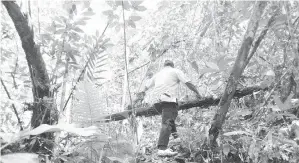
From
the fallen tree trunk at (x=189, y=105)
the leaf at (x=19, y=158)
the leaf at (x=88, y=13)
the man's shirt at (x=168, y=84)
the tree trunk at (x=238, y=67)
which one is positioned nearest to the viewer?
the leaf at (x=19, y=158)

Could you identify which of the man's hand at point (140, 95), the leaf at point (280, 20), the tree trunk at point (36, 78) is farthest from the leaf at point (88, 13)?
the man's hand at point (140, 95)

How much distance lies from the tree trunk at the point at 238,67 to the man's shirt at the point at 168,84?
158 centimetres

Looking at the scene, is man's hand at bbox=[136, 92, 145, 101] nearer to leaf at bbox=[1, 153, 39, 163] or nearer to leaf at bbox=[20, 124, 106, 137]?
leaf at bbox=[20, 124, 106, 137]

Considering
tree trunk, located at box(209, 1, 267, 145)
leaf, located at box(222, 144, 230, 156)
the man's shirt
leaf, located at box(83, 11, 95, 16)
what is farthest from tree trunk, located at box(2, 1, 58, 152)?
the man's shirt

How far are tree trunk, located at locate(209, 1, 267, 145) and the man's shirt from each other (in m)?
1.58

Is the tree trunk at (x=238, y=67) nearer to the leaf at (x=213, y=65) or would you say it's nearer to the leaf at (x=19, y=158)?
the leaf at (x=213, y=65)

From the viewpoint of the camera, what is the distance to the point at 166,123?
184 inches

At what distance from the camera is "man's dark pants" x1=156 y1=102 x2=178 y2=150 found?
4.48m

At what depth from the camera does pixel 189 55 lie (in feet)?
16.0

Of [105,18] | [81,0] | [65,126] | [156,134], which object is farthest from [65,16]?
[156,134]

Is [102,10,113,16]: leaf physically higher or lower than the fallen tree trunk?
higher

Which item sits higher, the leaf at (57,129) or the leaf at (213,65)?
the leaf at (213,65)

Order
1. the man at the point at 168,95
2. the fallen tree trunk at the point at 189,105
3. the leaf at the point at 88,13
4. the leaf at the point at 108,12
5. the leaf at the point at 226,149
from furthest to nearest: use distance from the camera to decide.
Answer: the man at the point at 168,95 → the fallen tree trunk at the point at 189,105 → the leaf at the point at 226,149 → the leaf at the point at 108,12 → the leaf at the point at 88,13

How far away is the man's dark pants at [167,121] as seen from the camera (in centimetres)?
448
